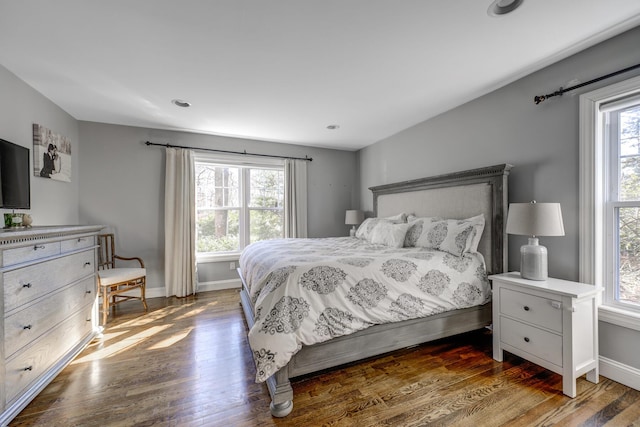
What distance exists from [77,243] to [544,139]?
4.16 m

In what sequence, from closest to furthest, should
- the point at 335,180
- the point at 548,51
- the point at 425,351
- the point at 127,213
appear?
the point at 548,51 < the point at 425,351 < the point at 127,213 < the point at 335,180

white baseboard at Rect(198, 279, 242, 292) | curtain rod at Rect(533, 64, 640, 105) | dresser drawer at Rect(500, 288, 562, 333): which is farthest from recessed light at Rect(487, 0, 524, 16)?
white baseboard at Rect(198, 279, 242, 292)

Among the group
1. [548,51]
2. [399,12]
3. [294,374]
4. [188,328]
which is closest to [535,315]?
[294,374]

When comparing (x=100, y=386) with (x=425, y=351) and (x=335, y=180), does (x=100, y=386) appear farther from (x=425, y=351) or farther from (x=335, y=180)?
(x=335, y=180)

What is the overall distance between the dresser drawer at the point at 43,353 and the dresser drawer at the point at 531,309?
3303mm

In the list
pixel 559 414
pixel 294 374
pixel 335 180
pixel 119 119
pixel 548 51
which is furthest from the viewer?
pixel 335 180

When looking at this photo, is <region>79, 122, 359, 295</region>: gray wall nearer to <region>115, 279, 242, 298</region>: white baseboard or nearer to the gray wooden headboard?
<region>115, 279, 242, 298</region>: white baseboard

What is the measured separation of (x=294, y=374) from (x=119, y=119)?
380 cm

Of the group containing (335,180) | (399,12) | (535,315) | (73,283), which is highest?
(399,12)

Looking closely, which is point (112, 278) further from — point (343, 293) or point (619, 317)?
point (619, 317)

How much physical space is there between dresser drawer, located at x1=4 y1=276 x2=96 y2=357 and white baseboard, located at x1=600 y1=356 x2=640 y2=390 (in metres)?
3.86

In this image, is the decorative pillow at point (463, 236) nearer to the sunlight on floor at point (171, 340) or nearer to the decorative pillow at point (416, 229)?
the decorative pillow at point (416, 229)

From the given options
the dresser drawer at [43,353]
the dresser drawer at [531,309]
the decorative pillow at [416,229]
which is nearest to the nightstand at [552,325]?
the dresser drawer at [531,309]

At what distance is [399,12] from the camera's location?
62.7 inches
